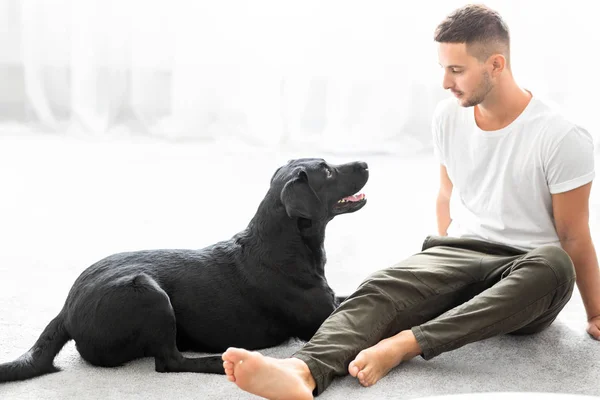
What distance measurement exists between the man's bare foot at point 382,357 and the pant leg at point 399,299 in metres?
0.03

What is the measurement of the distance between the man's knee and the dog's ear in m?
0.55

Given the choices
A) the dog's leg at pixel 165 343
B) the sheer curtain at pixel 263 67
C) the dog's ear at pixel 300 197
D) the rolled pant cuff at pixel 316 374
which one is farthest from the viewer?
the sheer curtain at pixel 263 67

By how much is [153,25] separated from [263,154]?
96 cm

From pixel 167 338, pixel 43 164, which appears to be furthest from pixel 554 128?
pixel 43 164

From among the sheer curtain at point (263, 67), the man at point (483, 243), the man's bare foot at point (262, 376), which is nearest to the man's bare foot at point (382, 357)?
the man at point (483, 243)

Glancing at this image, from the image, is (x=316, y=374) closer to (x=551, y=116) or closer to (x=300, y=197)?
(x=300, y=197)

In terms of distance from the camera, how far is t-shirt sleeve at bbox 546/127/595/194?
85.4 inches

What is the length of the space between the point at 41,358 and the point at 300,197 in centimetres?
72

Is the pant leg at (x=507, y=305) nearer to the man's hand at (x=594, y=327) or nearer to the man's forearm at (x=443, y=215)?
the man's hand at (x=594, y=327)

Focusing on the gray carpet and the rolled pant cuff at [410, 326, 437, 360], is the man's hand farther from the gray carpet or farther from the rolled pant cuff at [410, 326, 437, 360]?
the rolled pant cuff at [410, 326, 437, 360]

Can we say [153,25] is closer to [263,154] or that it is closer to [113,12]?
[113,12]

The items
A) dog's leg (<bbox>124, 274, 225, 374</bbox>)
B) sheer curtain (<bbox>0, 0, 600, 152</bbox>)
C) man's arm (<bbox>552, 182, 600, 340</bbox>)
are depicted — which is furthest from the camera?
sheer curtain (<bbox>0, 0, 600, 152</bbox>)

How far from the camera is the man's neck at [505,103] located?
229 centimetres

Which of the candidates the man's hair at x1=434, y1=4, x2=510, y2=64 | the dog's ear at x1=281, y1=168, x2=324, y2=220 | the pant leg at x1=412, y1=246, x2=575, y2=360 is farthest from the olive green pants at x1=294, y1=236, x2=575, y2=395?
the man's hair at x1=434, y1=4, x2=510, y2=64
